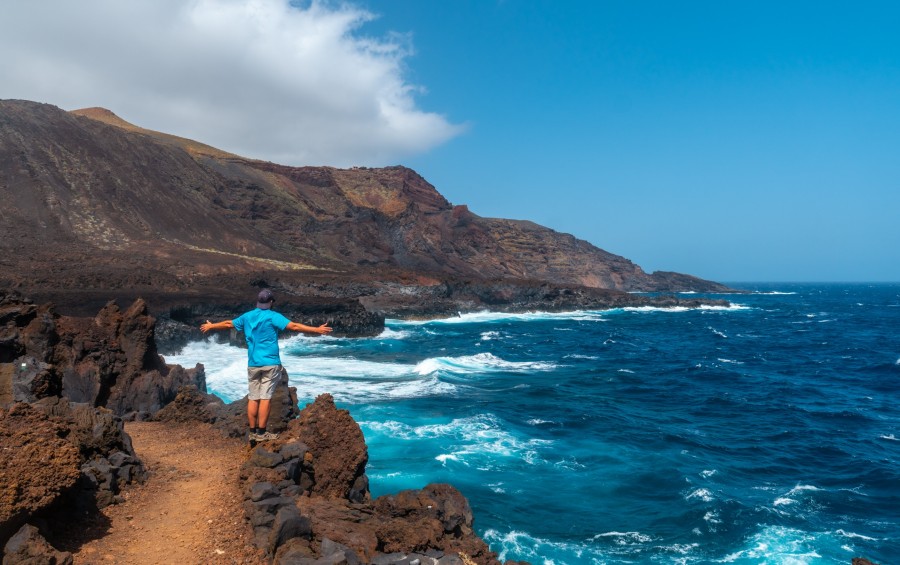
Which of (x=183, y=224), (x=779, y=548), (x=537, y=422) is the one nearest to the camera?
(x=779, y=548)

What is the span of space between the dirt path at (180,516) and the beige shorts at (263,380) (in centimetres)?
85

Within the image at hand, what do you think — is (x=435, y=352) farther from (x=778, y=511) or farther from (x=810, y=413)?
(x=778, y=511)

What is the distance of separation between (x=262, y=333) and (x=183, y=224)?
66.3 meters

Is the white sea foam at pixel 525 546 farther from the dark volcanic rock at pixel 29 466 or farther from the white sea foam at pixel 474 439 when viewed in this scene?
the dark volcanic rock at pixel 29 466

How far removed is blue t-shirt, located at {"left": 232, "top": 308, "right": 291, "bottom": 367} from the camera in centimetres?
657

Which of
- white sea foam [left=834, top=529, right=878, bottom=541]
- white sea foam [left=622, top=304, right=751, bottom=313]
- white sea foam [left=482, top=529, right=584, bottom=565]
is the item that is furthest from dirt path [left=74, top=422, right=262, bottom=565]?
white sea foam [left=622, top=304, right=751, bottom=313]

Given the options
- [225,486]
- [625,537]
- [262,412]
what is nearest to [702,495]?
[625,537]

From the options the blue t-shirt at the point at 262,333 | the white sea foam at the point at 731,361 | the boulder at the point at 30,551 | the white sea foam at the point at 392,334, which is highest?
the blue t-shirt at the point at 262,333

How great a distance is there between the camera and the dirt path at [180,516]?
15.1 feet

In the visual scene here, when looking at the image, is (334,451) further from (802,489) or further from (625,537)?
(802,489)

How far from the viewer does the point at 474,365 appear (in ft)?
96.1

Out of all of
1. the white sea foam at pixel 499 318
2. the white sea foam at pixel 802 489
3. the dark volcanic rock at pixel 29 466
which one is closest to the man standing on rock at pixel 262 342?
the dark volcanic rock at pixel 29 466

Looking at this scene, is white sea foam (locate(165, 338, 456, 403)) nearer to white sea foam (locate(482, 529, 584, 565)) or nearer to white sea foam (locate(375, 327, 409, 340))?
white sea foam (locate(482, 529, 584, 565))

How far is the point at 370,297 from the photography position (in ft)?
188
